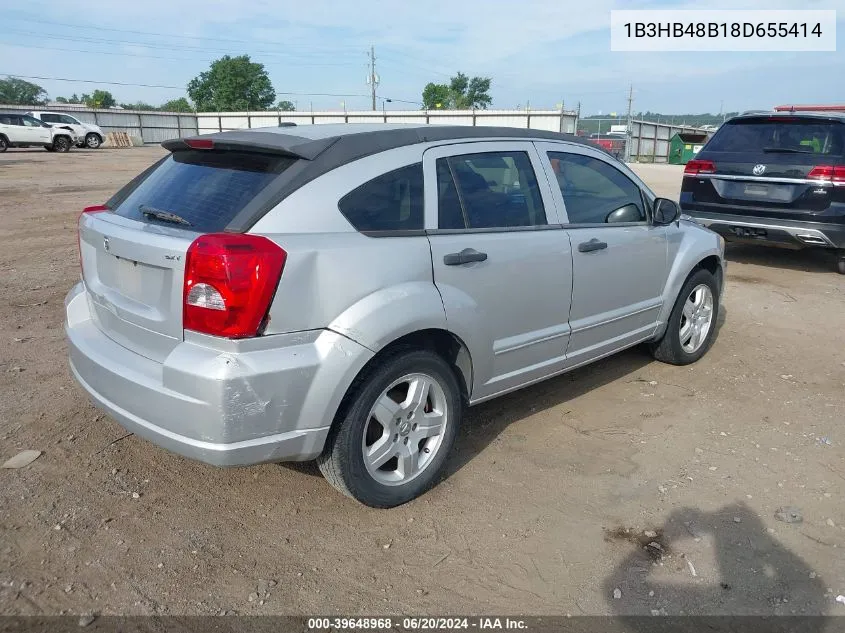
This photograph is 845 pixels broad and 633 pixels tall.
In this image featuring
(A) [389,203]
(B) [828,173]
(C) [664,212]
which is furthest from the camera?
(B) [828,173]

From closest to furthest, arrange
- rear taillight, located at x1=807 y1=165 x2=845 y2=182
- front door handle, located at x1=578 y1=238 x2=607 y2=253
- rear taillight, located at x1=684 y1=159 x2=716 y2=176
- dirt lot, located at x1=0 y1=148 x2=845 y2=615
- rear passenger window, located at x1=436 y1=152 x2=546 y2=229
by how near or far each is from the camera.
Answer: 1. dirt lot, located at x1=0 y1=148 x2=845 y2=615
2. rear passenger window, located at x1=436 y1=152 x2=546 y2=229
3. front door handle, located at x1=578 y1=238 x2=607 y2=253
4. rear taillight, located at x1=807 y1=165 x2=845 y2=182
5. rear taillight, located at x1=684 y1=159 x2=716 y2=176

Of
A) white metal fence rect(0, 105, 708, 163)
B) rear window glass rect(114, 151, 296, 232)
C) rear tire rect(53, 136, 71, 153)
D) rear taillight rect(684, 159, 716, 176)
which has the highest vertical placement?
white metal fence rect(0, 105, 708, 163)

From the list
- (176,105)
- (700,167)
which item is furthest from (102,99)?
(700,167)

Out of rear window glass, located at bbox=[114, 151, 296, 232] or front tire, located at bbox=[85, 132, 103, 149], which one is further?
front tire, located at bbox=[85, 132, 103, 149]

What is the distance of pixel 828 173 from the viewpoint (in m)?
7.39

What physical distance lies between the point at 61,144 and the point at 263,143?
3452 cm

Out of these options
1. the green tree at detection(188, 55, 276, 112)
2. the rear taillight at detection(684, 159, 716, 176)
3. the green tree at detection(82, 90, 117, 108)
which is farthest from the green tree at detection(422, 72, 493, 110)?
the rear taillight at detection(684, 159, 716, 176)

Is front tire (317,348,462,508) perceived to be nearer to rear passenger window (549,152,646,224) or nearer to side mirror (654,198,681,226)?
rear passenger window (549,152,646,224)

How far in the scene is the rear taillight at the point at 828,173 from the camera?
7324mm

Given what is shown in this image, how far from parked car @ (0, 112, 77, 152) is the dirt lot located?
3111cm

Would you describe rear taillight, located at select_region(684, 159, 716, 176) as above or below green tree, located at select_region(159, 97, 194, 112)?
below

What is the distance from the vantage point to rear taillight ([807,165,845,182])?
732 cm

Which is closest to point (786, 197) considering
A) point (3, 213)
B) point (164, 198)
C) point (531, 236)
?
point (531, 236)

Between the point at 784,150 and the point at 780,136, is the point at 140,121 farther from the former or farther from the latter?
the point at 784,150
